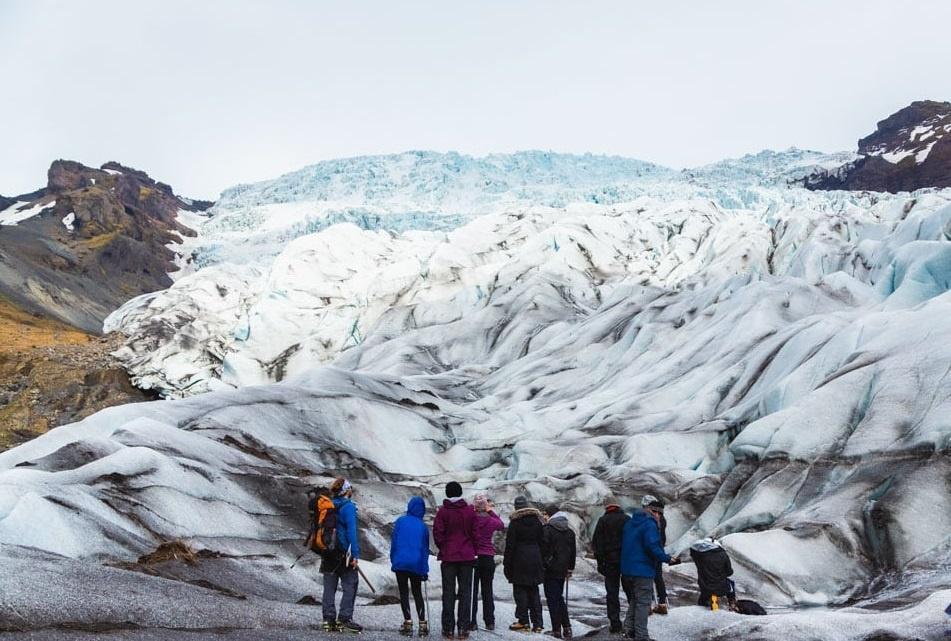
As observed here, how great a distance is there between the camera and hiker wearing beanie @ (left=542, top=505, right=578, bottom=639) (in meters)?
13.9

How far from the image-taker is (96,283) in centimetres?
12438

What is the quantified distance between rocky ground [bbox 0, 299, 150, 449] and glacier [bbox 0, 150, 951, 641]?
8.16 ft

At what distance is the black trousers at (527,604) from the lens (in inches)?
553

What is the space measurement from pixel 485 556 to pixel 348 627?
268 cm

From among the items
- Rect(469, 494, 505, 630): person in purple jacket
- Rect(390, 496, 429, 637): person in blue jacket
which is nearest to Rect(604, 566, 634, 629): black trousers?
Rect(469, 494, 505, 630): person in purple jacket

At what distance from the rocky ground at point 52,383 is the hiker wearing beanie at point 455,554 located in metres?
59.7

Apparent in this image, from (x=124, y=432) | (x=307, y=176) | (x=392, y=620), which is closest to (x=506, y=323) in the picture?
(x=124, y=432)

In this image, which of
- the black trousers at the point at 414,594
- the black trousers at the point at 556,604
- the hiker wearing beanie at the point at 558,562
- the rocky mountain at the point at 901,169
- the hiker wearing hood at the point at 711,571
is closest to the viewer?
the black trousers at the point at 414,594

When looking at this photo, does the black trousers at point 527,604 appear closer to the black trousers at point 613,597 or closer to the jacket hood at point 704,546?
the black trousers at point 613,597

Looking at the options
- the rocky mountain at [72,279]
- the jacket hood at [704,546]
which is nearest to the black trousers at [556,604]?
the jacket hood at [704,546]

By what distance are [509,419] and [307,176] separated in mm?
117929

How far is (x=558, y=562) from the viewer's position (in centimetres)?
1384

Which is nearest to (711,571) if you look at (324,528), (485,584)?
(485,584)

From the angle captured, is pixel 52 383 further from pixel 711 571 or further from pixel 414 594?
pixel 414 594
